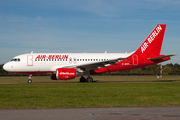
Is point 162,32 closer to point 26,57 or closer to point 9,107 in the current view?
point 26,57

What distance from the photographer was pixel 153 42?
28688 mm

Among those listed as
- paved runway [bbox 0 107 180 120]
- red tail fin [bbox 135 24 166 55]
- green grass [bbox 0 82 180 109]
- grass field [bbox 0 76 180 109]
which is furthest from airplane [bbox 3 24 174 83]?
paved runway [bbox 0 107 180 120]

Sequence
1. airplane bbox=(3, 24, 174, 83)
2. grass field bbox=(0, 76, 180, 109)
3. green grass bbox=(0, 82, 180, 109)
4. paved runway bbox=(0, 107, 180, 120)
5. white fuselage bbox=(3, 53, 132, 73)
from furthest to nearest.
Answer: white fuselage bbox=(3, 53, 132, 73), airplane bbox=(3, 24, 174, 83), grass field bbox=(0, 76, 180, 109), green grass bbox=(0, 82, 180, 109), paved runway bbox=(0, 107, 180, 120)

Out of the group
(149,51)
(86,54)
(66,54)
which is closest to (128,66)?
(149,51)

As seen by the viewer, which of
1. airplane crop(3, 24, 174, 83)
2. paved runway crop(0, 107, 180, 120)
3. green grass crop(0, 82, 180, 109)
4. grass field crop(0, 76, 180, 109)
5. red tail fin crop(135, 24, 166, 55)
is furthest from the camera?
red tail fin crop(135, 24, 166, 55)

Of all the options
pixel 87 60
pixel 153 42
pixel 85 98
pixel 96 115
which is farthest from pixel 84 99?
pixel 153 42

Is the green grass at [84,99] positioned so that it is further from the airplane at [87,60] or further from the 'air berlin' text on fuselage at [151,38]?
the 'air berlin' text on fuselage at [151,38]

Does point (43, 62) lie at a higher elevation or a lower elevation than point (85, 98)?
higher

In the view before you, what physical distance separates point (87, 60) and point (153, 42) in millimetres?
8851

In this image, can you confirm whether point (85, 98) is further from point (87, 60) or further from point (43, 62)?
point (43, 62)

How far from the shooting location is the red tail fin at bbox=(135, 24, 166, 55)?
93.9 feet

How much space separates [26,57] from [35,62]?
129 centimetres

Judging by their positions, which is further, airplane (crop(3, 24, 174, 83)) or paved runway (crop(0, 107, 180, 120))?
airplane (crop(3, 24, 174, 83))

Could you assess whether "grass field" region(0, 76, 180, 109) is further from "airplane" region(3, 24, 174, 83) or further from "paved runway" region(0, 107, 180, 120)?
"airplane" region(3, 24, 174, 83)
